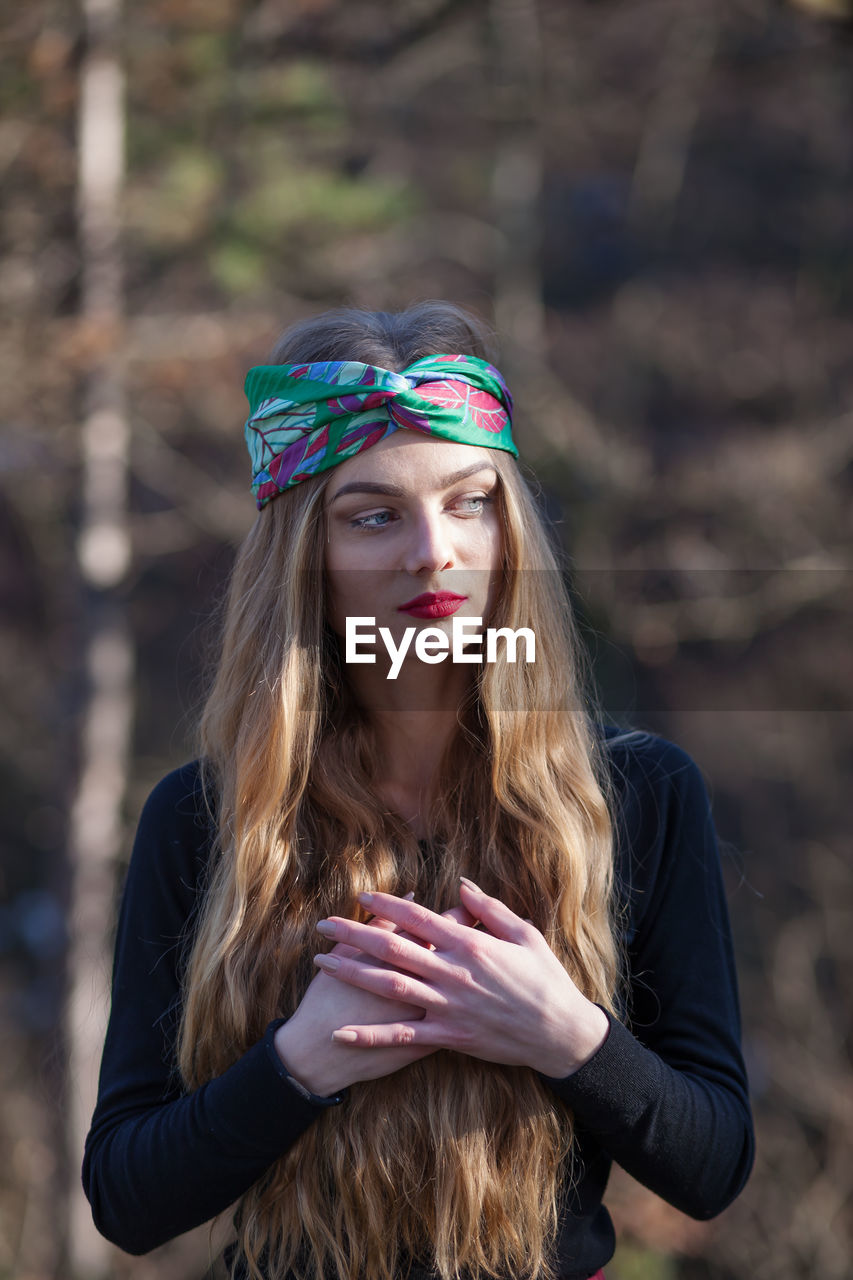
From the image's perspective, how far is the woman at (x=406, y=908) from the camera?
143cm

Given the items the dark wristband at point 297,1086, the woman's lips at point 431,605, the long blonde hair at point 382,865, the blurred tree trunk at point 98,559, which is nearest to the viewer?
the dark wristband at point 297,1086

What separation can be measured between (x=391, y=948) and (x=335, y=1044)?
5.7 inches

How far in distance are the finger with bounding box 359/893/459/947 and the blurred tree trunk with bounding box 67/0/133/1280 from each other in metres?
4.83

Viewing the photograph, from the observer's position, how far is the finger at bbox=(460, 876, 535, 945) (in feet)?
4.75

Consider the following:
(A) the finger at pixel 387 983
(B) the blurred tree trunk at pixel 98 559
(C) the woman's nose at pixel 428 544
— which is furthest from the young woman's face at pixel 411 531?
(B) the blurred tree trunk at pixel 98 559

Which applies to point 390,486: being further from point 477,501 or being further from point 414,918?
point 414,918

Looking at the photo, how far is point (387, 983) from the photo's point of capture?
1403 mm

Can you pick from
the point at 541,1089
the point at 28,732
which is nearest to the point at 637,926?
the point at 541,1089

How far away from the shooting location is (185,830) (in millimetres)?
1751

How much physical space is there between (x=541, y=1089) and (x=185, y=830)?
690 millimetres

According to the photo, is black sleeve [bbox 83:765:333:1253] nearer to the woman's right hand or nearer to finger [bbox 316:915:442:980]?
the woman's right hand

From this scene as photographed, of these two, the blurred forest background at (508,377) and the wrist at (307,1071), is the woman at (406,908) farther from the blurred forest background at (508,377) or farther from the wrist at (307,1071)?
the blurred forest background at (508,377)

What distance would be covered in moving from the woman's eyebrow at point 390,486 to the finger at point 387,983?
683 mm

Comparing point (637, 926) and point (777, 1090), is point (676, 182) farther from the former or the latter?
point (637, 926)
